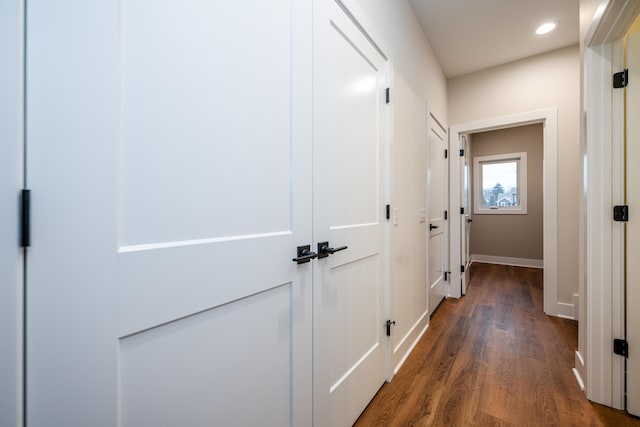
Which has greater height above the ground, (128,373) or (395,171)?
(395,171)

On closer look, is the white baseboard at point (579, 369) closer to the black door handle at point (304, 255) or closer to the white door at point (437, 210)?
the white door at point (437, 210)

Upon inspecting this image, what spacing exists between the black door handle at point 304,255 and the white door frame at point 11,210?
66 centimetres

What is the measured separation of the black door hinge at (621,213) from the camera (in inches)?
56.2

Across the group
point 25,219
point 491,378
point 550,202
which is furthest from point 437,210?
point 25,219

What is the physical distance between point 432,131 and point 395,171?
1297 millimetres

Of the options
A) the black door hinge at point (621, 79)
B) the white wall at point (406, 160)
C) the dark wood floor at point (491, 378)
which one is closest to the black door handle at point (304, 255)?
the white wall at point (406, 160)

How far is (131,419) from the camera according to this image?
59 cm

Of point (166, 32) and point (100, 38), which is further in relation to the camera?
point (166, 32)

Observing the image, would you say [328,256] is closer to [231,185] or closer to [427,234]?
[231,185]

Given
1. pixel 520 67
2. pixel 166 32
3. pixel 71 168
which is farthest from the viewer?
pixel 520 67

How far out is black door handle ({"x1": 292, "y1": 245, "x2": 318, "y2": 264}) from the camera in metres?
0.99

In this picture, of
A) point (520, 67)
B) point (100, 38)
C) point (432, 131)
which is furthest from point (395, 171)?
point (520, 67)

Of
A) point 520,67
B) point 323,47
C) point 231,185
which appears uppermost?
point 520,67

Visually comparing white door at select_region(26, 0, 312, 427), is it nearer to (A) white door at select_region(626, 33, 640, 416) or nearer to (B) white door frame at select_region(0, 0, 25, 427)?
(B) white door frame at select_region(0, 0, 25, 427)
